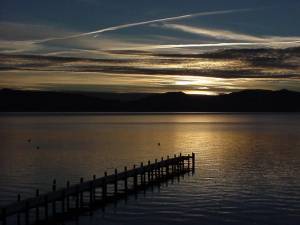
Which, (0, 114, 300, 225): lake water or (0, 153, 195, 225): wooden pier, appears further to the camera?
(0, 114, 300, 225): lake water

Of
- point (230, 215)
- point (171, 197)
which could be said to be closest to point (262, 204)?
point (230, 215)

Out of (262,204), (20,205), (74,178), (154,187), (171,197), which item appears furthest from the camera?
(74,178)

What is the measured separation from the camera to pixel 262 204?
3916 centimetres

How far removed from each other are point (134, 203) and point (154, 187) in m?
8.41

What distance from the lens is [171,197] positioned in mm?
42375

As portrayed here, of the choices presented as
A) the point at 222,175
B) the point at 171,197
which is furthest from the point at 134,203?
the point at 222,175

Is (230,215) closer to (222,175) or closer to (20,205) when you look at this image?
(20,205)

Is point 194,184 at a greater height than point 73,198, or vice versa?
point 194,184

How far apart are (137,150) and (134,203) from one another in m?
46.3

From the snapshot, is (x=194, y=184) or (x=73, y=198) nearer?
(x=73, y=198)

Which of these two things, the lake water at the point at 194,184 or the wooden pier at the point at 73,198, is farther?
the lake water at the point at 194,184

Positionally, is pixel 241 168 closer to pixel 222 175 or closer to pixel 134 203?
pixel 222 175

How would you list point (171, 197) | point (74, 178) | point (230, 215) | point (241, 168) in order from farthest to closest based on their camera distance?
point (241, 168), point (74, 178), point (171, 197), point (230, 215)

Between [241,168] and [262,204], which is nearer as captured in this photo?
[262,204]
